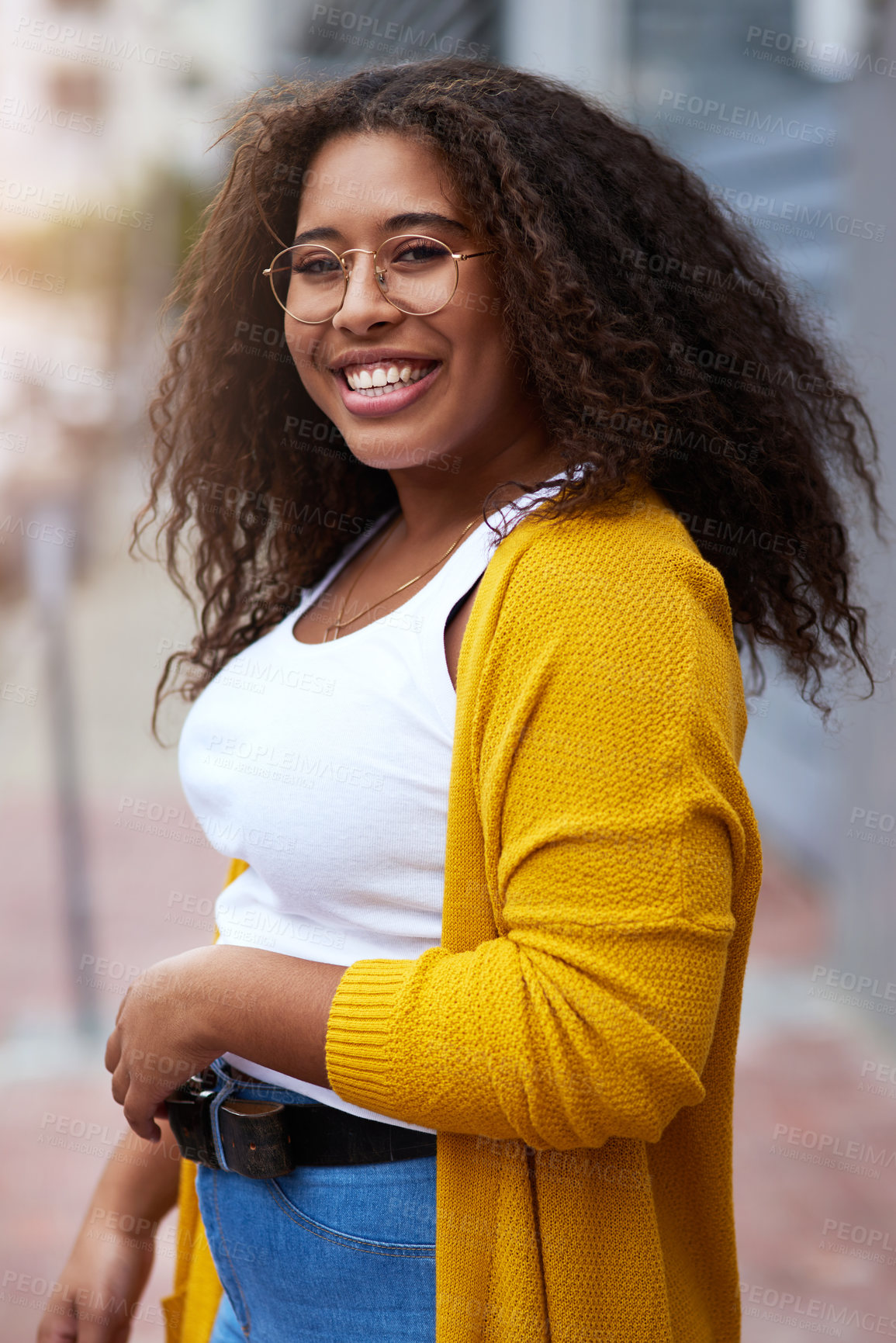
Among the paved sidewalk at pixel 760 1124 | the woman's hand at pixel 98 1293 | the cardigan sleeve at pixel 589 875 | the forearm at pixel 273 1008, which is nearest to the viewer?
the cardigan sleeve at pixel 589 875

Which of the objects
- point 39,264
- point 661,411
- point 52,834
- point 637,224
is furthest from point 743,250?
point 39,264

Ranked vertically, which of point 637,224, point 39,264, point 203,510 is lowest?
point 203,510

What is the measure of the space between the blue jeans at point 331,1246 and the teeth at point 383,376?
83 cm

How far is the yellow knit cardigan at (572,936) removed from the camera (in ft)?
3.54

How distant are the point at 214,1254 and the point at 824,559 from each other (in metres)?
1.17

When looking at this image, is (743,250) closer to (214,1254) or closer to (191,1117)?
(191,1117)

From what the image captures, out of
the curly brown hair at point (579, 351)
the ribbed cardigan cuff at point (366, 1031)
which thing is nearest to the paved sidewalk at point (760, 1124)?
the curly brown hair at point (579, 351)

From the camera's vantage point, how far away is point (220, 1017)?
1293mm

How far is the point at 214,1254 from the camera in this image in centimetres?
148

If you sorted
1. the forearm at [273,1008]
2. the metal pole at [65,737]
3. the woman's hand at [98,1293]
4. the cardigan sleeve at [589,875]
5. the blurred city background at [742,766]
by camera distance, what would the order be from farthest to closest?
the metal pole at [65,737]
the blurred city background at [742,766]
the woman's hand at [98,1293]
the forearm at [273,1008]
the cardigan sleeve at [589,875]

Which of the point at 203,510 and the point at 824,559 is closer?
the point at 824,559

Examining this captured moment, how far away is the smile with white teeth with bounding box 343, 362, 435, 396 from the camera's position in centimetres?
139

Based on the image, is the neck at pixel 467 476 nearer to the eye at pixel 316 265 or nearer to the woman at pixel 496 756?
the woman at pixel 496 756

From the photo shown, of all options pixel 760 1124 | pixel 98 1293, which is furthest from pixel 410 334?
pixel 760 1124
